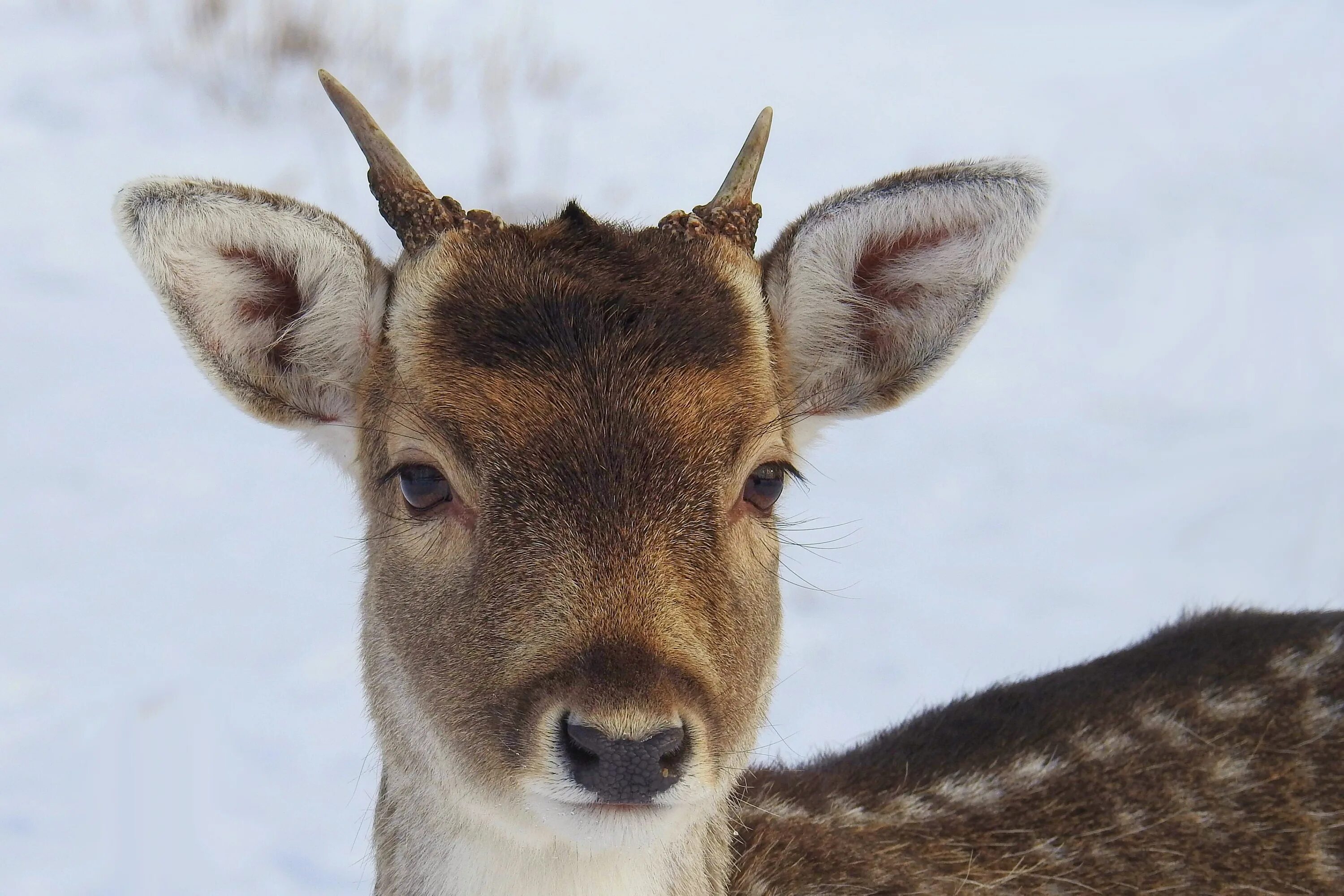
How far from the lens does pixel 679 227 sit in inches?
140

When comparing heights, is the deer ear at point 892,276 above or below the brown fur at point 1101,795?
above

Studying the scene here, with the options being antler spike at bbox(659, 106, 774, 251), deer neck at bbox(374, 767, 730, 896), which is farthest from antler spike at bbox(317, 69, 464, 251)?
deer neck at bbox(374, 767, 730, 896)

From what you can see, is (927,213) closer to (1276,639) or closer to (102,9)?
(1276,639)

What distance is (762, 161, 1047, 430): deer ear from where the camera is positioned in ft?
11.9

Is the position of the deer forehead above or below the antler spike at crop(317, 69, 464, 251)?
below

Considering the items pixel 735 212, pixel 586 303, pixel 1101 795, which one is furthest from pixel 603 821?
pixel 1101 795

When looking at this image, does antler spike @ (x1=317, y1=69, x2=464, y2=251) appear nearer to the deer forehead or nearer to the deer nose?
the deer forehead

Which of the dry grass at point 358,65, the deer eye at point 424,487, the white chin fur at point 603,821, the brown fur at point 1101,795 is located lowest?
the white chin fur at point 603,821

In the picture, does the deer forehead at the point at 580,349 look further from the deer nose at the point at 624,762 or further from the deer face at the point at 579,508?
the deer nose at the point at 624,762

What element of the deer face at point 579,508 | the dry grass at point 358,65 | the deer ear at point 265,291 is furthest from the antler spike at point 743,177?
the dry grass at point 358,65

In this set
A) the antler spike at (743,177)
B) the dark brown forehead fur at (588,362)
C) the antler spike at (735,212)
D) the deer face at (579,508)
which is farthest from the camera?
the antler spike at (743,177)

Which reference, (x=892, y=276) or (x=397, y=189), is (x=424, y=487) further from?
(x=892, y=276)

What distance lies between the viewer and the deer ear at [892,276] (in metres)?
3.62

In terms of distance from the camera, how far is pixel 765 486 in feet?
11.3
